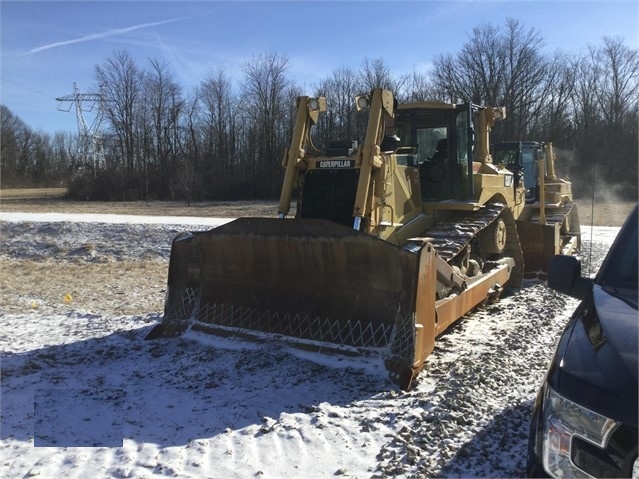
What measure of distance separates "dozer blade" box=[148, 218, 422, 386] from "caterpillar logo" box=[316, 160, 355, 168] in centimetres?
94

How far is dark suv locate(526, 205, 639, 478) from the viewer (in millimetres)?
2229

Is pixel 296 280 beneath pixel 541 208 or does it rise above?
beneath

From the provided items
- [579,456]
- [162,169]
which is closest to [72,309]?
[579,456]

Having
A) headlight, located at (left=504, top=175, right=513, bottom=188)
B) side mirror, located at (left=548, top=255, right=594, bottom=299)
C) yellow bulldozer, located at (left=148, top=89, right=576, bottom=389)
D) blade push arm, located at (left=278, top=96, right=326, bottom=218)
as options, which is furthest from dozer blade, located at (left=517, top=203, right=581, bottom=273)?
side mirror, located at (left=548, top=255, right=594, bottom=299)

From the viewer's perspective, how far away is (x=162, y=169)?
173 ft

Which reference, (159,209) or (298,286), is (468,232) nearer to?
(298,286)

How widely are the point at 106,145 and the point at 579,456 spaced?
58.6 metres

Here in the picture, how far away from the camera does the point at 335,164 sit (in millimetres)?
6395

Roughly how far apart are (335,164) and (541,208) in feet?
20.1

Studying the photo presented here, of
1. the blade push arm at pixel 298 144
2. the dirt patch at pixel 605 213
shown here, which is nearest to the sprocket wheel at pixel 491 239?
the blade push arm at pixel 298 144

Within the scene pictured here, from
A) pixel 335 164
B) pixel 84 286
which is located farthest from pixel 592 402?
pixel 84 286

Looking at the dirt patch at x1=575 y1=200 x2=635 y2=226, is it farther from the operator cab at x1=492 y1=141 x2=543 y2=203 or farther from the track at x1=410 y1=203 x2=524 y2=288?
the track at x1=410 y1=203 x2=524 y2=288

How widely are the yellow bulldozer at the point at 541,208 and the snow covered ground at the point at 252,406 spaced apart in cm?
332

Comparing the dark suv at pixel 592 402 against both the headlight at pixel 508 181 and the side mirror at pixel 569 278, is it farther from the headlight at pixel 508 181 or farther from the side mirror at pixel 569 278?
the headlight at pixel 508 181
